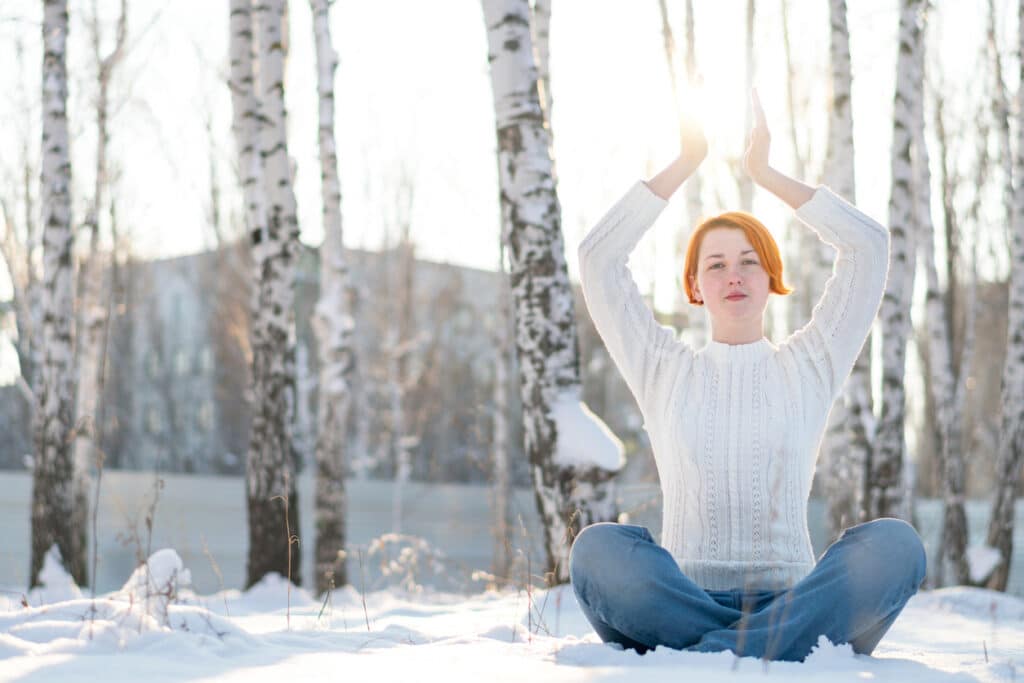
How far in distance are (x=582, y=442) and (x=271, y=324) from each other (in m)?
3.43

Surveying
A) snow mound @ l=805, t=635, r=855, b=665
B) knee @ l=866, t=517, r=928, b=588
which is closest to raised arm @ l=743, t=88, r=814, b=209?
knee @ l=866, t=517, r=928, b=588

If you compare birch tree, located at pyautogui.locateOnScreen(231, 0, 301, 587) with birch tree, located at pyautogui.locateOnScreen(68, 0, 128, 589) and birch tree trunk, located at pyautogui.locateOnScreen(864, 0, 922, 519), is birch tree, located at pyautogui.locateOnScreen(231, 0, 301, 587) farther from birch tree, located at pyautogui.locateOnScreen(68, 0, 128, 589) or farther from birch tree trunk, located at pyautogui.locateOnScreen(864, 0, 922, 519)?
birch tree trunk, located at pyautogui.locateOnScreen(864, 0, 922, 519)

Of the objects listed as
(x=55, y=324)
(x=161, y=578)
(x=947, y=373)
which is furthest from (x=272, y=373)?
(x=947, y=373)

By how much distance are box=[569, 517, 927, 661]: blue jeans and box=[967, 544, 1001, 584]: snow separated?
6486 millimetres

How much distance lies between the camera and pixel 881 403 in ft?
25.9

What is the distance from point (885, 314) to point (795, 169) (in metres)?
8.30

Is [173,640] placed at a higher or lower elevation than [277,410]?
lower

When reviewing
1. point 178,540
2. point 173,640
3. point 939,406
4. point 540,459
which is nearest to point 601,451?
point 540,459

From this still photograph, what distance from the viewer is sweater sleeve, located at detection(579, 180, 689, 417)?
3203 mm

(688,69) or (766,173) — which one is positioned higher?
(688,69)

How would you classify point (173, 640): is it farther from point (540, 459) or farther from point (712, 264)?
point (540, 459)

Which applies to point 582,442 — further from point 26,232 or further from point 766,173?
point 26,232

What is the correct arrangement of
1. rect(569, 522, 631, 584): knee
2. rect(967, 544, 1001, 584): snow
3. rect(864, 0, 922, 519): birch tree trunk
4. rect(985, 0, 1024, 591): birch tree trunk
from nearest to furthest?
rect(569, 522, 631, 584): knee → rect(864, 0, 922, 519): birch tree trunk → rect(985, 0, 1024, 591): birch tree trunk → rect(967, 544, 1001, 584): snow

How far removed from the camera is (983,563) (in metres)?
8.66
